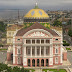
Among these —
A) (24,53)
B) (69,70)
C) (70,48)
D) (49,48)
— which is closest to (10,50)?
(24,53)

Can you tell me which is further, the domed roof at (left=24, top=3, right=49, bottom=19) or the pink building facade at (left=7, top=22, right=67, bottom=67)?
the domed roof at (left=24, top=3, right=49, bottom=19)

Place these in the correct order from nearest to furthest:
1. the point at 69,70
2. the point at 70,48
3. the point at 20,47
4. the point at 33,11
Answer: the point at 69,70 → the point at 20,47 → the point at 33,11 → the point at 70,48

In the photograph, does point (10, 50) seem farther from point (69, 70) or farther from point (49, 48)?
point (69, 70)

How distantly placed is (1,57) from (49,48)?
15901 mm

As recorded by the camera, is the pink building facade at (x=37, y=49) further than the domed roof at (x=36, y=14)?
No

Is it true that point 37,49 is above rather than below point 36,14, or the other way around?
below

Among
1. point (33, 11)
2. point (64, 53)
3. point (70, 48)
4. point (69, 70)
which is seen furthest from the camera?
point (70, 48)

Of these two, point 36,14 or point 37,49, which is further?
point 36,14

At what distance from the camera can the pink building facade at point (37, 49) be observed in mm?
45625

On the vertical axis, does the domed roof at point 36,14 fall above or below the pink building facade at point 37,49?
above

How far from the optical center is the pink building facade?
4562 centimetres

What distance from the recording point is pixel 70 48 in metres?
68.3

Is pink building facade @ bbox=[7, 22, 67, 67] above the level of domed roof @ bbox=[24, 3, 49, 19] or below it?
below

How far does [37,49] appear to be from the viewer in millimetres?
47844
